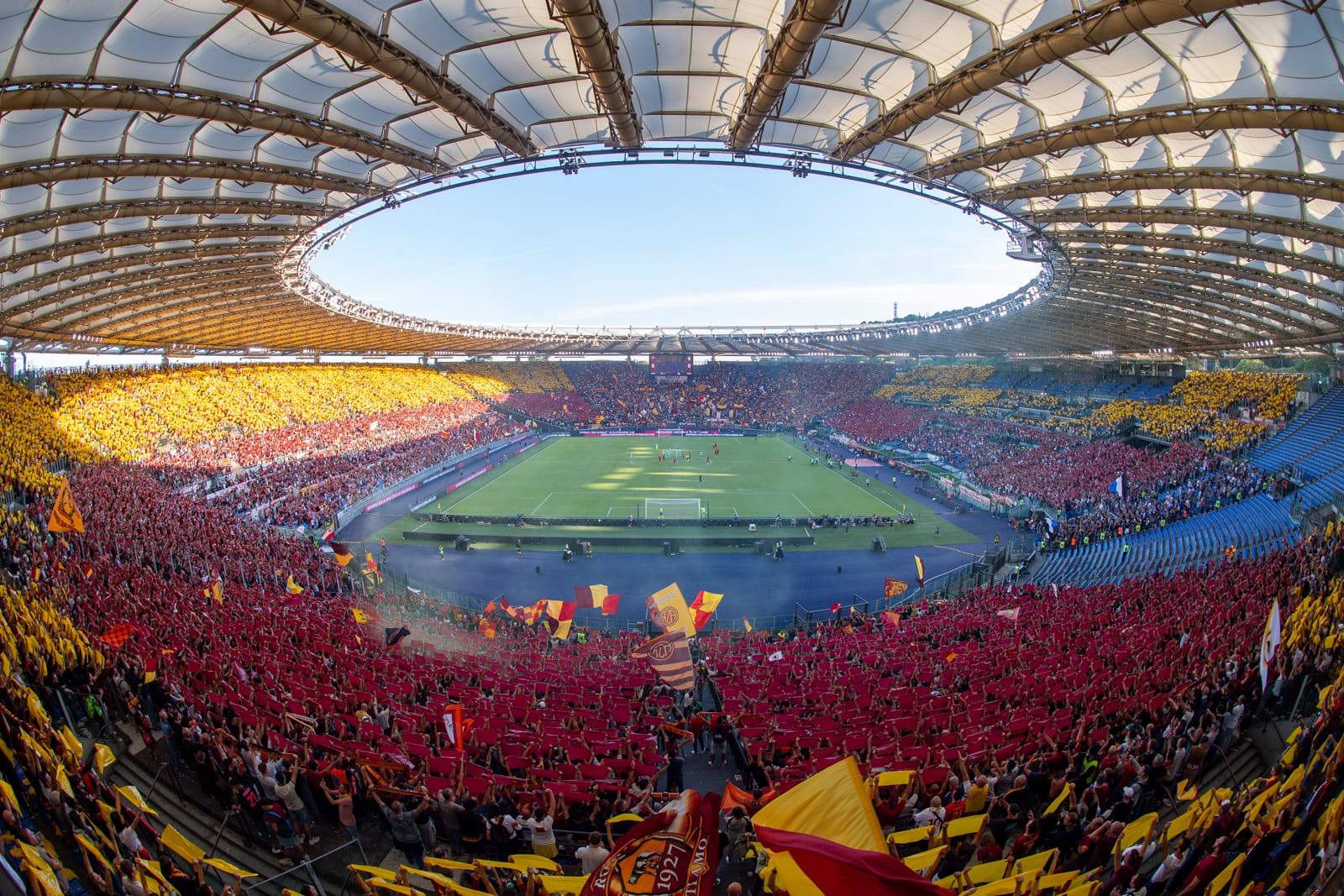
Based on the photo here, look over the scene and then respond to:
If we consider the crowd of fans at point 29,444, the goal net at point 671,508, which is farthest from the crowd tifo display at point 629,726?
the goal net at point 671,508

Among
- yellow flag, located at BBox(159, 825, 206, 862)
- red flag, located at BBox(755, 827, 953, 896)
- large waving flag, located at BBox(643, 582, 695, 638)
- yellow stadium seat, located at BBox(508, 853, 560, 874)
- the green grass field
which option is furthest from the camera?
the green grass field

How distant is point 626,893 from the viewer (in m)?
4.16

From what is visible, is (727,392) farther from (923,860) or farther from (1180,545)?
(923,860)

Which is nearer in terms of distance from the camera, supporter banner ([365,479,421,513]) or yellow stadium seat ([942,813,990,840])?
yellow stadium seat ([942,813,990,840])

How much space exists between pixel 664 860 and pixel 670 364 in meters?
76.5

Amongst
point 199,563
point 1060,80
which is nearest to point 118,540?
point 199,563

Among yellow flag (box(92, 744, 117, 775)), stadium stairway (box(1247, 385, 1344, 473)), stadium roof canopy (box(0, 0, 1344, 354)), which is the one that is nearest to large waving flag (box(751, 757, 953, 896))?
yellow flag (box(92, 744, 117, 775))

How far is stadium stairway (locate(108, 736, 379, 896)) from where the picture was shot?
755 cm

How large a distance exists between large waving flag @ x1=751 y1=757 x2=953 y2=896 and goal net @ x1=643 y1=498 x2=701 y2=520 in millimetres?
30990

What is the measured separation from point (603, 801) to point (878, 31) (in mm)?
14253

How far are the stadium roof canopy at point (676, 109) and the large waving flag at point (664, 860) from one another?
33.9 feet

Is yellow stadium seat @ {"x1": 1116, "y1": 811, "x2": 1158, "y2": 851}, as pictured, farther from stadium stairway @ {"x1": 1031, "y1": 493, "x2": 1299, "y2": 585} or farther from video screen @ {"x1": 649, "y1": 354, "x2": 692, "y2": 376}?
video screen @ {"x1": 649, "y1": 354, "x2": 692, "y2": 376}

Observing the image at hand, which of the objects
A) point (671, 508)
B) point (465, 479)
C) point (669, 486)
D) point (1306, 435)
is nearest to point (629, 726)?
point (671, 508)

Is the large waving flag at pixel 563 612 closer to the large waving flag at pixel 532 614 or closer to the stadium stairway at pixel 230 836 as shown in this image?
the large waving flag at pixel 532 614
